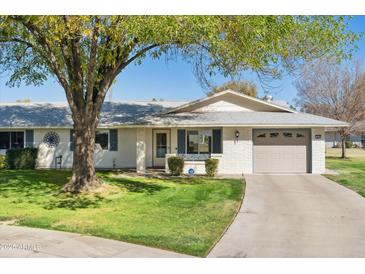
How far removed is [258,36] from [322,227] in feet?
18.6

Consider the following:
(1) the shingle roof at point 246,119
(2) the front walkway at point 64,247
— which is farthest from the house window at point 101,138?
(2) the front walkway at point 64,247

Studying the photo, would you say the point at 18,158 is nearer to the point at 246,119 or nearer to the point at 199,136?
the point at 199,136

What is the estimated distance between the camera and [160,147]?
21.5 metres

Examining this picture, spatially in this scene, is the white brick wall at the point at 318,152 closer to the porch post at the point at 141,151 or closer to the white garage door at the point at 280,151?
the white garage door at the point at 280,151

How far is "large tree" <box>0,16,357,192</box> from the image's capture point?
368 inches

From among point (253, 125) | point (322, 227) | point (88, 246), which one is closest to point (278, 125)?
point (253, 125)

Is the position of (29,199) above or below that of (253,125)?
below

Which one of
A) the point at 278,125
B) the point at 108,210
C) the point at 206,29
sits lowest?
the point at 108,210

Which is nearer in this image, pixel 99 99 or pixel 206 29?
pixel 206 29

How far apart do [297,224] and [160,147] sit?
43.8 feet

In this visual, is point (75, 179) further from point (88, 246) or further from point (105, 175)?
point (88, 246)

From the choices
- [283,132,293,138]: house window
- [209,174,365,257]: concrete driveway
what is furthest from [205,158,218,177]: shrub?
[283,132,293,138]: house window
